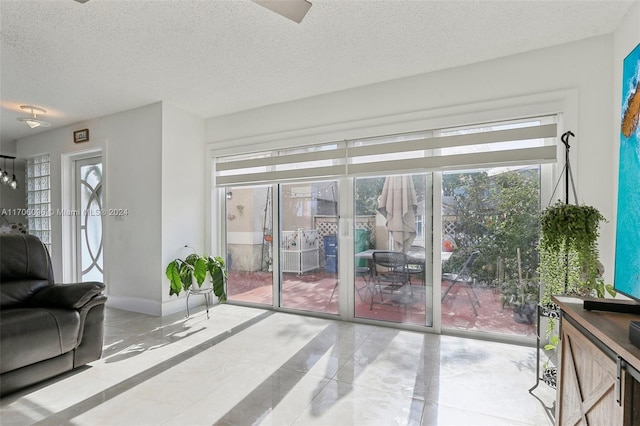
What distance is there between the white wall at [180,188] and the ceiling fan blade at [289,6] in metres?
2.81

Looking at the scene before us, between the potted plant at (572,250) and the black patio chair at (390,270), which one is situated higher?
the potted plant at (572,250)

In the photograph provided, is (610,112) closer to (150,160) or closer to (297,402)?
(297,402)

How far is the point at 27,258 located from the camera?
2670 mm

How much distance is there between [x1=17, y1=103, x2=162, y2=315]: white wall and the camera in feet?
13.0

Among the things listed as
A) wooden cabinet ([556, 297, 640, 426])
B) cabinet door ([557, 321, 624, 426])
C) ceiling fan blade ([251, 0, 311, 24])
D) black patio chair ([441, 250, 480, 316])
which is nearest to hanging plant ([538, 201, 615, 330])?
wooden cabinet ([556, 297, 640, 426])

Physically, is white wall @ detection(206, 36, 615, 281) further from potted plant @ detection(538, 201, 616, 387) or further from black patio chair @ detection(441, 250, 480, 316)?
black patio chair @ detection(441, 250, 480, 316)

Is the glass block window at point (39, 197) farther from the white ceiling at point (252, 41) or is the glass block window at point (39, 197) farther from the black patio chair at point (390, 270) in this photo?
the black patio chair at point (390, 270)

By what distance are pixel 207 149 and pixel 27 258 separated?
7.92 ft

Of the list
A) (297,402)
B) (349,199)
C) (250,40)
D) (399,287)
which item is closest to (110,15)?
(250,40)

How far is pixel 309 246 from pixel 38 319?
8.45ft

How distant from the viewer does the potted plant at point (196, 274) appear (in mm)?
3725

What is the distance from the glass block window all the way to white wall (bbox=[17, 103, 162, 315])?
1356mm

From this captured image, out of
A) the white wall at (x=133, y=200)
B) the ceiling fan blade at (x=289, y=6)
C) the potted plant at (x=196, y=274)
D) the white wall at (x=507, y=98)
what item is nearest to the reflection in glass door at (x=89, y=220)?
the white wall at (x=133, y=200)

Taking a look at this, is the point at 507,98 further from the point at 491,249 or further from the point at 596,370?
the point at 596,370
